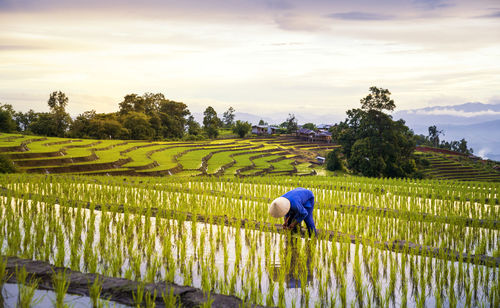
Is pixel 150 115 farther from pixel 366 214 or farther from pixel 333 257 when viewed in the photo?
pixel 333 257

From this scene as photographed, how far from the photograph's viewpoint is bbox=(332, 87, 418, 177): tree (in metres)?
24.2

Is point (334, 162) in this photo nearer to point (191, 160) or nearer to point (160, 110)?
point (191, 160)

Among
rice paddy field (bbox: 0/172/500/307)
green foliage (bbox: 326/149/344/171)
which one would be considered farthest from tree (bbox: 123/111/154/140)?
rice paddy field (bbox: 0/172/500/307)

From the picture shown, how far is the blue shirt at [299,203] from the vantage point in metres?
5.25

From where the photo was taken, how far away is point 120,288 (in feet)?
12.4

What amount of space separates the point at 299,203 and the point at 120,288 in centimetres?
252

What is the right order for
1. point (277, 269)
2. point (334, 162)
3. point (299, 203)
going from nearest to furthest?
point (277, 269)
point (299, 203)
point (334, 162)

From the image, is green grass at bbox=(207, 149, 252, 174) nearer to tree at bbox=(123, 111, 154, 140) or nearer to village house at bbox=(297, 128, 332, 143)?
tree at bbox=(123, 111, 154, 140)

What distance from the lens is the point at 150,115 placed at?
1688 inches

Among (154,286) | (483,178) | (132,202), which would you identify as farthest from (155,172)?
(483,178)

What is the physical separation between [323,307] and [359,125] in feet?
76.9

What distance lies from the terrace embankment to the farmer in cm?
140

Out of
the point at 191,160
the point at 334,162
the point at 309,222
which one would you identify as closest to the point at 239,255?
the point at 309,222

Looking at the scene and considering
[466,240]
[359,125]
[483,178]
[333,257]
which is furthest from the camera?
[483,178]
